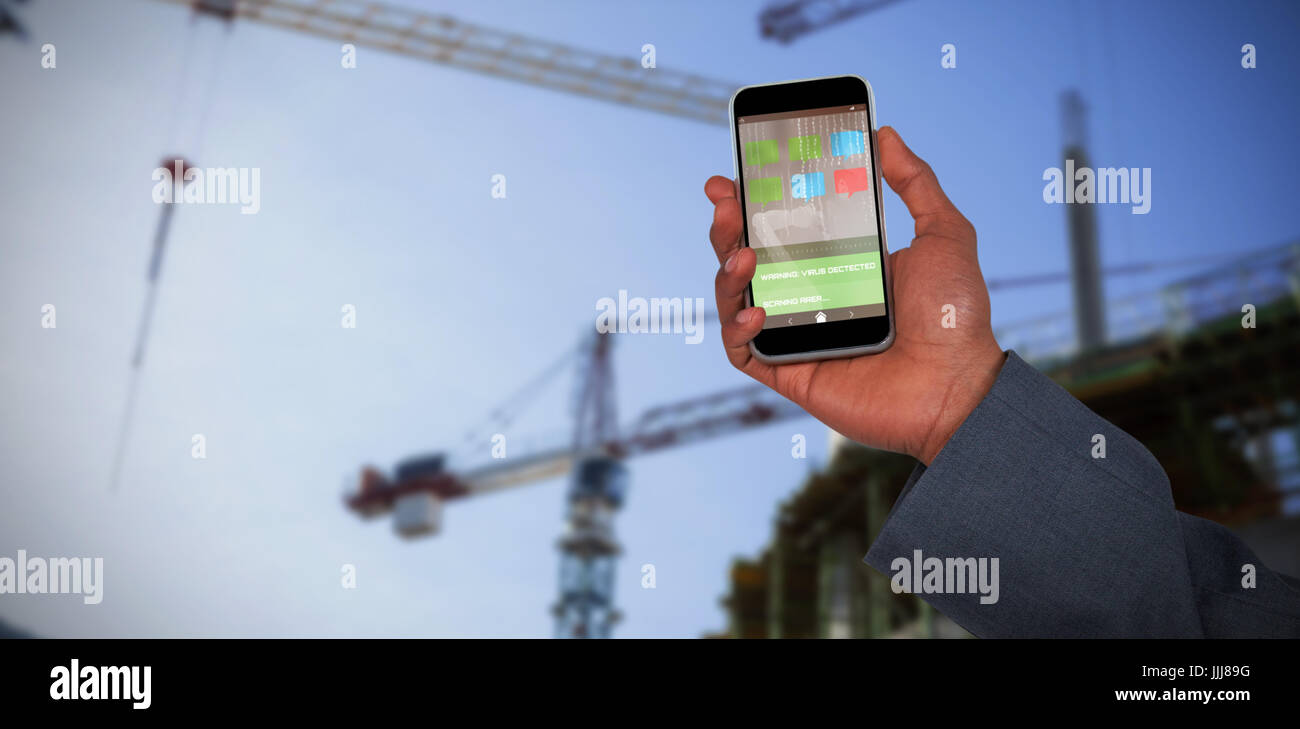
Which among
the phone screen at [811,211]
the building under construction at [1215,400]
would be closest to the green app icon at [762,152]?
the phone screen at [811,211]

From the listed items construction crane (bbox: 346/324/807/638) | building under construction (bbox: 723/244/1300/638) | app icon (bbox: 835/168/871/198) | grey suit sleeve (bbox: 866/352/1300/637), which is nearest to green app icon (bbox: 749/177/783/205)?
app icon (bbox: 835/168/871/198)

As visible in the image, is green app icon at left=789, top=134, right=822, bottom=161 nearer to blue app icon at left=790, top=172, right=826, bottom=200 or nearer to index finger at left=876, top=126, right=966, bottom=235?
blue app icon at left=790, top=172, right=826, bottom=200

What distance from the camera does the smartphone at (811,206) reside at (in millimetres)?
1916

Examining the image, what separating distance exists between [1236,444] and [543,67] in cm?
4161

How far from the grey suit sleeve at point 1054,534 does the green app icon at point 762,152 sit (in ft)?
2.77

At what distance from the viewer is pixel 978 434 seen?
4.28 ft

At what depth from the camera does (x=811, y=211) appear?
2012 millimetres

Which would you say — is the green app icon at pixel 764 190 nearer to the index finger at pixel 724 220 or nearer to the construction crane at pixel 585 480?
the index finger at pixel 724 220

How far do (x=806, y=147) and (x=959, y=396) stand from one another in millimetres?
724

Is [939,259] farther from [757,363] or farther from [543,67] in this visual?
[543,67]

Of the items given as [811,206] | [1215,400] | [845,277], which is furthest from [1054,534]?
[1215,400]

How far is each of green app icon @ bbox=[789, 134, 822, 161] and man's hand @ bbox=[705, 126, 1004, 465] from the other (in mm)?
160

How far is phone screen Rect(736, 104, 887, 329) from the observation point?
194cm
